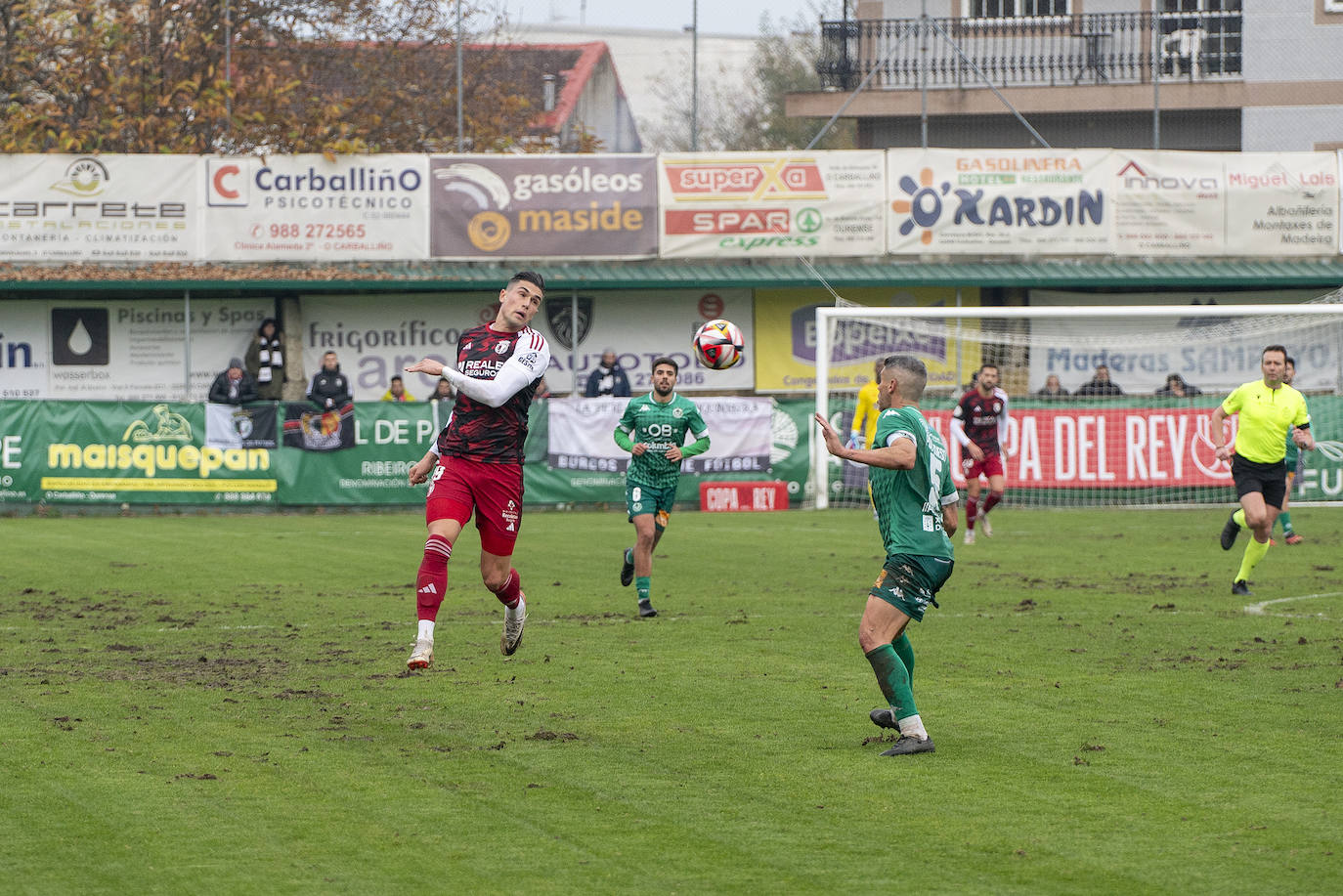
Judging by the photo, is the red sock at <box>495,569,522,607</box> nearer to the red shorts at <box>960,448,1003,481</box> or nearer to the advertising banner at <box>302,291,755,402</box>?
the red shorts at <box>960,448,1003,481</box>

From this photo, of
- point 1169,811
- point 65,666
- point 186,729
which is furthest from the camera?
point 65,666

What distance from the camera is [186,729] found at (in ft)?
27.5

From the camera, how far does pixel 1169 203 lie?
2942 cm

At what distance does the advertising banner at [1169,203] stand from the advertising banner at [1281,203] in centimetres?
18

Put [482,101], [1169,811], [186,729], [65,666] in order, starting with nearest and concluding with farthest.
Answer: [1169,811]
[186,729]
[65,666]
[482,101]

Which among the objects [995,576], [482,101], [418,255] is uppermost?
[482,101]

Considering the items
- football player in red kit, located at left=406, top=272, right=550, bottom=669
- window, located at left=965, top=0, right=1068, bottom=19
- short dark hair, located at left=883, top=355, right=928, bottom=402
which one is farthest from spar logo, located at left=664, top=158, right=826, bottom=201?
short dark hair, located at left=883, top=355, right=928, bottom=402

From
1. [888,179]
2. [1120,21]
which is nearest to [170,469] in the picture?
[888,179]

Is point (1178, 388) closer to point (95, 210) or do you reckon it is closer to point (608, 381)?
point (608, 381)

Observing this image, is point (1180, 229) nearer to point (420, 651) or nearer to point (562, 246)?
point (562, 246)

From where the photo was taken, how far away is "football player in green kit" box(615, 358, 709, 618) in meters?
13.6

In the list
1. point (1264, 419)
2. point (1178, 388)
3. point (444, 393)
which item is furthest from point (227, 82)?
point (1264, 419)

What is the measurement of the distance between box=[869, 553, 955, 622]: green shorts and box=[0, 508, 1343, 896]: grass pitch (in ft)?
2.43

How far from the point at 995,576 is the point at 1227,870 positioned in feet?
34.8
